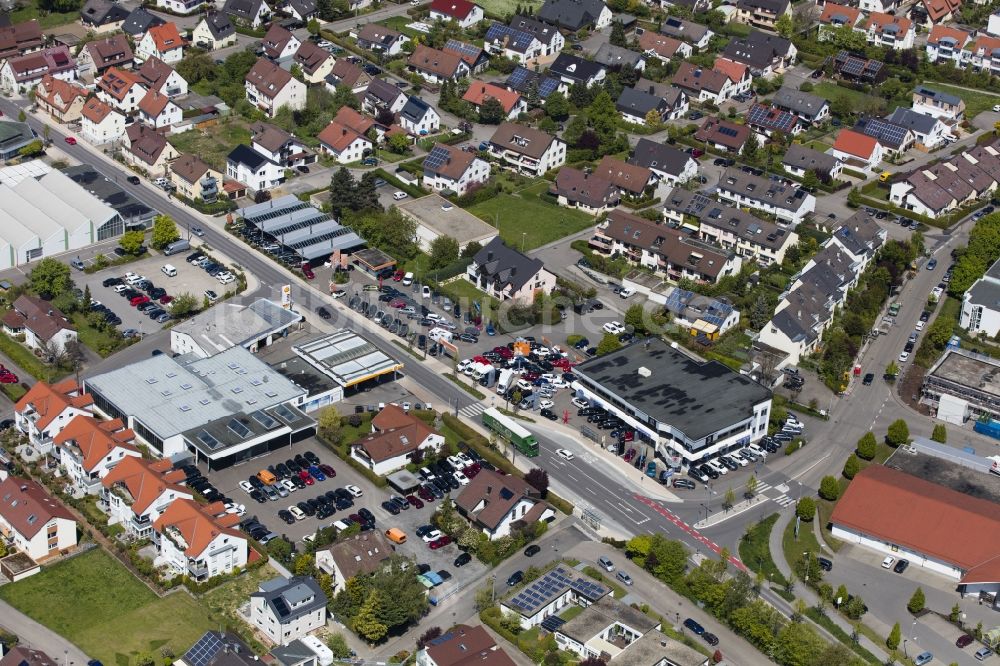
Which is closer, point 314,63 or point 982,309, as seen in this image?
point 982,309

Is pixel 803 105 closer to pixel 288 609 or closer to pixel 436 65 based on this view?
pixel 436 65

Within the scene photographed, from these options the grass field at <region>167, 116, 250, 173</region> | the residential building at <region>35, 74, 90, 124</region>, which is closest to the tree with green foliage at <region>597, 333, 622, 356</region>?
the grass field at <region>167, 116, 250, 173</region>

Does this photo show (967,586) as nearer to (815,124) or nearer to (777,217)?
(777,217)

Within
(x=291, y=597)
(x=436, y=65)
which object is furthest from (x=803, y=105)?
(x=291, y=597)

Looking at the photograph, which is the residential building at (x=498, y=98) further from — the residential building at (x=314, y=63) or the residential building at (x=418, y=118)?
the residential building at (x=314, y=63)

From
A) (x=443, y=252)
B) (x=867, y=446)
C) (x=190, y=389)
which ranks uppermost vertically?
(x=443, y=252)

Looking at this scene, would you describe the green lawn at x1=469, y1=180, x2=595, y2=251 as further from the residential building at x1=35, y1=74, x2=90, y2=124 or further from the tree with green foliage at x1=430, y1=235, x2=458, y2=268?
the residential building at x1=35, y1=74, x2=90, y2=124

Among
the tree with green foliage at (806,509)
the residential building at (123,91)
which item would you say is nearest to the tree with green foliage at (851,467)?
the tree with green foliage at (806,509)
